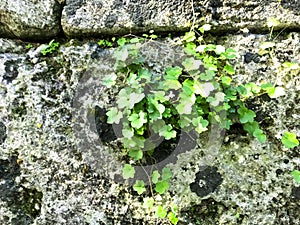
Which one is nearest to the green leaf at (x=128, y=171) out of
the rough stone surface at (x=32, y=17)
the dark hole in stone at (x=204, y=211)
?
the dark hole in stone at (x=204, y=211)

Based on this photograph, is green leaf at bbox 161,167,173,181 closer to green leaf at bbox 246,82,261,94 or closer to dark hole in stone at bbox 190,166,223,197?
dark hole in stone at bbox 190,166,223,197

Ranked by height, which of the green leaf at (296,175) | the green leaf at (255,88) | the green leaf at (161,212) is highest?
the green leaf at (255,88)

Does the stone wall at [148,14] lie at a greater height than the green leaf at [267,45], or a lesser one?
greater

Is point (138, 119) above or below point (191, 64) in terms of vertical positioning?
below

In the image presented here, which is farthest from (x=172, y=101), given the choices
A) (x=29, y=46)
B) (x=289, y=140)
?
(x=29, y=46)

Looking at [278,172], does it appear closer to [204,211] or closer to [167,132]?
[204,211]

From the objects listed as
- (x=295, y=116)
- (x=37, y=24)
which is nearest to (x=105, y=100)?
(x=37, y=24)

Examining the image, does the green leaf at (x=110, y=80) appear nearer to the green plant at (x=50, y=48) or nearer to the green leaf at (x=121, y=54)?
the green leaf at (x=121, y=54)
